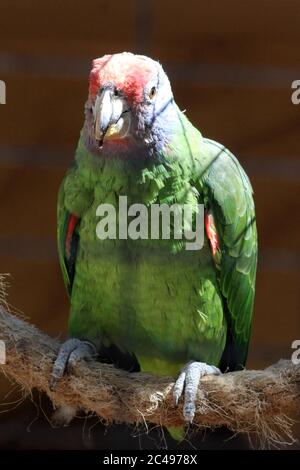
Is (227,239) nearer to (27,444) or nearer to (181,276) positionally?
(181,276)

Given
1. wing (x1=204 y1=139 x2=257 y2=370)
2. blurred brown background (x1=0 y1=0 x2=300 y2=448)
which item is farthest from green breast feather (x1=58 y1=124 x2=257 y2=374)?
blurred brown background (x1=0 y1=0 x2=300 y2=448)

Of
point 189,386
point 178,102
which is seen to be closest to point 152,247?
point 189,386

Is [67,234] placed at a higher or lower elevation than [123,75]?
lower

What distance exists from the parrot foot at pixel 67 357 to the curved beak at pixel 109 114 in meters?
0.39

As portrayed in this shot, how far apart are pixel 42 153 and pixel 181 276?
0.96m

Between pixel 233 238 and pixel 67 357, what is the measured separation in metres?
0.40

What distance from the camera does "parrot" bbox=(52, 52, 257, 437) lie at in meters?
1.43

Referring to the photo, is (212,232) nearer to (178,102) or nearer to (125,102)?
(125,102)

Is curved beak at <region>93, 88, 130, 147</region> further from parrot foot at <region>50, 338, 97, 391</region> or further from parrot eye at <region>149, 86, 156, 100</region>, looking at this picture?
parrot foot at <region>50, 338, 97, 391</region>

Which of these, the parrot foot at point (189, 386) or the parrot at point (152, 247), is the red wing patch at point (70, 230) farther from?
the parrot foot at point (189, 386)

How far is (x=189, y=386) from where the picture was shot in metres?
1.41

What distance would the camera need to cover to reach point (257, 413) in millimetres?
1350

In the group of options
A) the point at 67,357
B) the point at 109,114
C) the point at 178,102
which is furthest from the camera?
the point at 178,102
